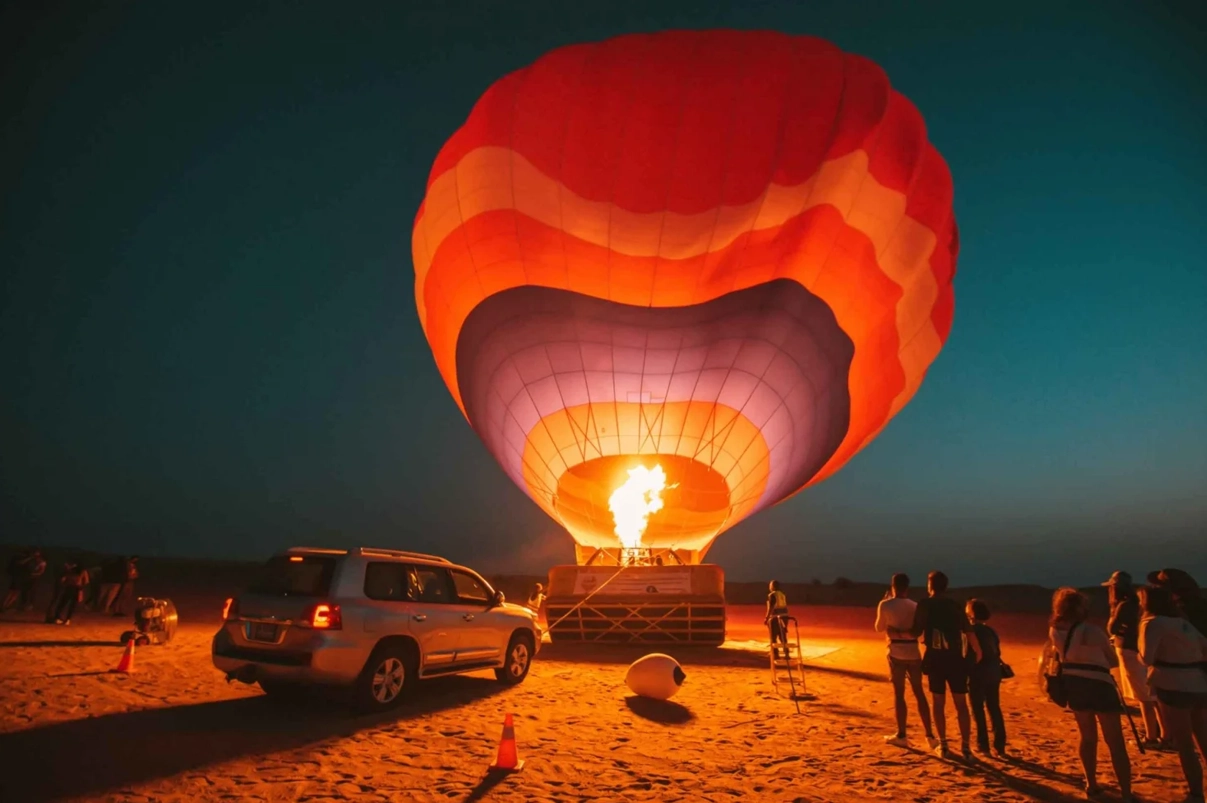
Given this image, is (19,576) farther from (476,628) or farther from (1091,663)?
(1091,663)

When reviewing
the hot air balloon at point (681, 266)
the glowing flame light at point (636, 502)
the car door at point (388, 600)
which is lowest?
the car door at point (388, 600)

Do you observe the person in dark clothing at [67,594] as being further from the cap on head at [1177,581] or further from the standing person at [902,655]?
the cap on head at [1177,581]

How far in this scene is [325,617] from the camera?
6.59m

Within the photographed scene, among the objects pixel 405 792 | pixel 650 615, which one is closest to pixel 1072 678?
pixel 405 792

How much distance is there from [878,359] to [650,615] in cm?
681

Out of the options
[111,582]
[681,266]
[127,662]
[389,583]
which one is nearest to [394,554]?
[389,583]

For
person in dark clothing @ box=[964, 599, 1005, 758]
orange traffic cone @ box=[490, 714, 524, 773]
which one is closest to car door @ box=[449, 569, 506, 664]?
orange traffic cone @ box=[490, 714, 524, 773]

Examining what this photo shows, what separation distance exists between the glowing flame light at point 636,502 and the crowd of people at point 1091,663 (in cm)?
783

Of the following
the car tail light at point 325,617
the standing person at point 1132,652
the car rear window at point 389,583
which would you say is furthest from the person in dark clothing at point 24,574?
the standing person at point 1132,652

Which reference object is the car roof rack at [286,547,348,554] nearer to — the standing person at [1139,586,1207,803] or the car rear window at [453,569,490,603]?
the car rear window at [453,569,490,603]

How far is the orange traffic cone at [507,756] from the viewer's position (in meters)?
5.30

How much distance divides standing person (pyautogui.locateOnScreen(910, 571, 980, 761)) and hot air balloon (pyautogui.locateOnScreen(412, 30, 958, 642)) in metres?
8.26

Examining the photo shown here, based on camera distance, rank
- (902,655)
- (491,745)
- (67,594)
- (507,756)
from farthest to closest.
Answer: (67,594) → (902,655) → (491,745) → (507,756)

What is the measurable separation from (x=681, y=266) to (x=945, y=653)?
8.86m
